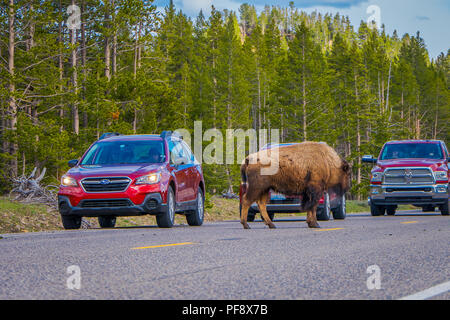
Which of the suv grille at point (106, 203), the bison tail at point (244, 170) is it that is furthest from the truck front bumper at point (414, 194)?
the suv grille at point (106, 203)

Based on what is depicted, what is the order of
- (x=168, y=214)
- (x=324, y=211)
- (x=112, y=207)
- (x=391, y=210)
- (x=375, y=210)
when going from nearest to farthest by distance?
(x=112, y=207) → (x=168, y=214) → (x=324, y=211) → (x=375, y=210) → (x=391, y=210)

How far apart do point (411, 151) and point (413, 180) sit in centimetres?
158

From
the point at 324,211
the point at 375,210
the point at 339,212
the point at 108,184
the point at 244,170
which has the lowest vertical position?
the point at 375,210

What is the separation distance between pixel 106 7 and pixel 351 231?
25556 millimetres

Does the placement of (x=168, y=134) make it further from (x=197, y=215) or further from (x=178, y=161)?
(x=197, y=215)

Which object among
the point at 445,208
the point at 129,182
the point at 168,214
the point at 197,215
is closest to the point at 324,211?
the point at 197,215

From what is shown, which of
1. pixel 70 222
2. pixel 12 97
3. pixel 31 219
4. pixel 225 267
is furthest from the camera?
pixel 12 97

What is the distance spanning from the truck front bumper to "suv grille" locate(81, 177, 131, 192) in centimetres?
1018

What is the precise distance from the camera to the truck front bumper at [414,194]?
19875 millimetres

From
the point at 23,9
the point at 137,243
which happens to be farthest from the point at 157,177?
the point at 23,9

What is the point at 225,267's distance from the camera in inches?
265

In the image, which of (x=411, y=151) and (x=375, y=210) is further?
(x=411, y=151)

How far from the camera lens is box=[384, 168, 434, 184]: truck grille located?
20000mm

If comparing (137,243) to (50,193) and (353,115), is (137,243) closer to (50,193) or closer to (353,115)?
(50,193)
